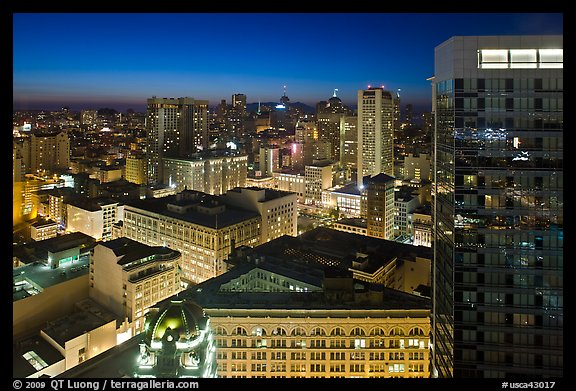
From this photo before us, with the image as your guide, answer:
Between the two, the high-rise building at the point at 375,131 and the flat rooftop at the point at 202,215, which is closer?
the flat rooftop at the point at 202,215

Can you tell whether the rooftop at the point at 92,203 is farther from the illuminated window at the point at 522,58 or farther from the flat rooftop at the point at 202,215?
the illuminated window at the point at 522,58

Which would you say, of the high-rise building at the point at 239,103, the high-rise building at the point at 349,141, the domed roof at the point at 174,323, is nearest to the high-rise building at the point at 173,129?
the high-rise building at the point at 349,141

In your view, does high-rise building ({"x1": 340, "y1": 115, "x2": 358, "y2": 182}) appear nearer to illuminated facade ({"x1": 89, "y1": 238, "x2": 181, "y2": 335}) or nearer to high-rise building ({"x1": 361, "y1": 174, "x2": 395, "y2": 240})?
high-rise building ({"x1": 361, "y1": 174, "x2": 395, "y2": 240})

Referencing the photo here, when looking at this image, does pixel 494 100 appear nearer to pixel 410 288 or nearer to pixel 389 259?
pixel 389 259

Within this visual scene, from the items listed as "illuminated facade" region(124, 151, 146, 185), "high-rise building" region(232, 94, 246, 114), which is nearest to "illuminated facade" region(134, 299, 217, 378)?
"illuminated facade" region(124, 151, 146, 185)

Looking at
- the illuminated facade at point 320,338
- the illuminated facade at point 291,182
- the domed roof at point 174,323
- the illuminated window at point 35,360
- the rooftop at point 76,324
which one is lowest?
the illuminated window at point 35,360

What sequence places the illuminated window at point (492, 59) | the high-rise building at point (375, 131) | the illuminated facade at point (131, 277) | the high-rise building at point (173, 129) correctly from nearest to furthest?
the illuminated window at point (492, 59), the illuminated facade at point (131, 277), the high-rise building at point (375, 131), the high-rise building at point (173, 129)

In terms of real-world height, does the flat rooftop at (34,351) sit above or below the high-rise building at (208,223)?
below
